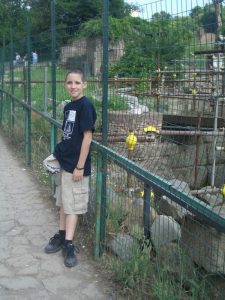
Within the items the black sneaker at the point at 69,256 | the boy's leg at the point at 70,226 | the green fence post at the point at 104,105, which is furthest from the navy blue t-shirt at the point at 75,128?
the black sneaker at the point at 69,256

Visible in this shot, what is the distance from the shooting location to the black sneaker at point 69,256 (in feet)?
13.8

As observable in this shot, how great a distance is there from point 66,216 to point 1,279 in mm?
809

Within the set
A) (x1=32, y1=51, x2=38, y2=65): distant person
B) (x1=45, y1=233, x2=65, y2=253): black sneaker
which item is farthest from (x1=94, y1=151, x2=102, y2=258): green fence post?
(x1=32, y1=51, x2=38, y2=65): distant person

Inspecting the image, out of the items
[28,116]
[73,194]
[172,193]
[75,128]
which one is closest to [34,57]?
[28,116]

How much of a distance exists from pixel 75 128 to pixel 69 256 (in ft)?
3.69

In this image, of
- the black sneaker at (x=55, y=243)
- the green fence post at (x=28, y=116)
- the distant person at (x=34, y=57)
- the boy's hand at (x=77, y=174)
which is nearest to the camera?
the boy's hand at (x=77, y=174)

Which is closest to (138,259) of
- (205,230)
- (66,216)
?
(205,230)

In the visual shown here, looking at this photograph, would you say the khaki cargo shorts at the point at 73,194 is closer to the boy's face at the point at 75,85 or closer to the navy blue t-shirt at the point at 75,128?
the navy blue t-shirt at the point at 75,128

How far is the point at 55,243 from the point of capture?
4555 mm

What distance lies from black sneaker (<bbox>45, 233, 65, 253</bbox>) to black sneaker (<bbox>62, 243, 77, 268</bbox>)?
171 millimetres

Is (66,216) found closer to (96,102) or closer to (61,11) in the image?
(96,102)

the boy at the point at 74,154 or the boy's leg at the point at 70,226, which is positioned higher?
the boy at the point at 74,154

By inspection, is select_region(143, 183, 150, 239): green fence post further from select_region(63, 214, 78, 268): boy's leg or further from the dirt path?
select_region(63, 214, 78, 268): boy's leg

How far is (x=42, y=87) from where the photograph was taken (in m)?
10.6
